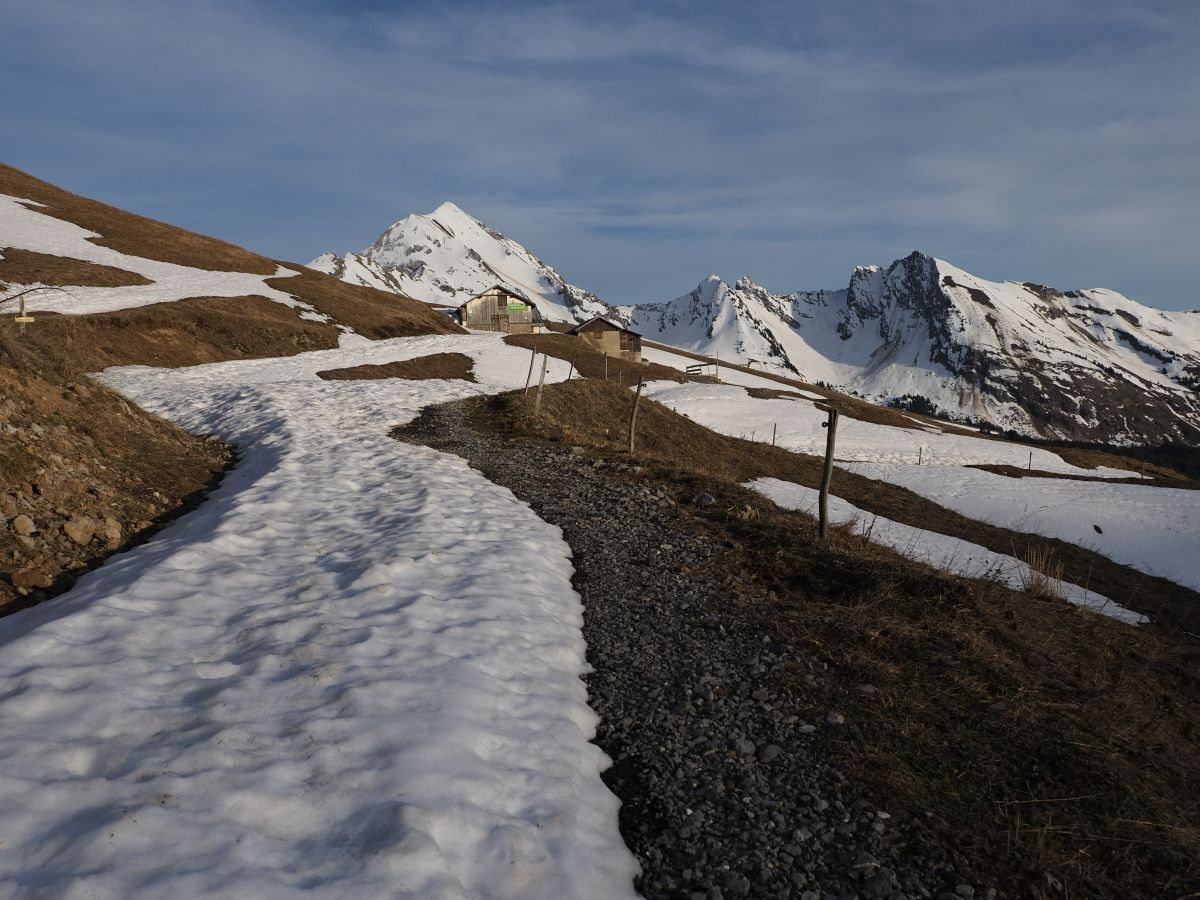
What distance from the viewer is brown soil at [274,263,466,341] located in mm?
59969

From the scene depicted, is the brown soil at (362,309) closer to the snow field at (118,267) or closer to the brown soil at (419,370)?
the snow field at (118,267)

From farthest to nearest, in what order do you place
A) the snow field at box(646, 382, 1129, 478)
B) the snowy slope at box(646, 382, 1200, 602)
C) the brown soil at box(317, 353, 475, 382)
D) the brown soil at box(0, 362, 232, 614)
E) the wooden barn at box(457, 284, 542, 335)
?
the wooden barn at box(457, 284, 542, 335), the snow field at box(646, 382, 1129, 478), the brown soil at box(317, 353, 475, 382), the snowy slope at box(646, 382, 1200, 602), the brown soil at box(0, 362, 232, 614)

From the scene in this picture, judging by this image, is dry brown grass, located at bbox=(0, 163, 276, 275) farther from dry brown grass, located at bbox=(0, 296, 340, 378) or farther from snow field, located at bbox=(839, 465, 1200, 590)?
snow field, located at bbox=(839, 465, 1200, 590)

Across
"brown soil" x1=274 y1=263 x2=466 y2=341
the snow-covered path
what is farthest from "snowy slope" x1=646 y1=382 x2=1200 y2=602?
"brown soil" x1=274 y1=263 x2=466 y2=341

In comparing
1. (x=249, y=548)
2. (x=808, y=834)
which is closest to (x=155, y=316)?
(x=249, y=548)

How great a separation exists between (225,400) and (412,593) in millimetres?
21629

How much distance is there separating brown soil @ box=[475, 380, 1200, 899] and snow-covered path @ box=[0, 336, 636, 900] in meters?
2.97

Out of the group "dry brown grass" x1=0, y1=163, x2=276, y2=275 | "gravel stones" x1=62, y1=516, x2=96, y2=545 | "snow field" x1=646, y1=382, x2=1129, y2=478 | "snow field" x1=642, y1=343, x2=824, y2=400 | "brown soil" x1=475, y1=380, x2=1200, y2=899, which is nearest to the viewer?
Result: "brown soil" x1=475, y1=380, x2=1200, y2=899

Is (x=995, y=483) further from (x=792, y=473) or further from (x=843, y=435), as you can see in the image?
(x=792, y=473)

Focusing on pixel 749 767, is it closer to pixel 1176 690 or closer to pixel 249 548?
pixel 1176 690

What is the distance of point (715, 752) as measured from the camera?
6.24m

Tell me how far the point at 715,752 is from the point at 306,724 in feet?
12.7

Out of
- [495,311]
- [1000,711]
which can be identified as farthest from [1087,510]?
[495,311]

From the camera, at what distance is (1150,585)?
96.1 ft
